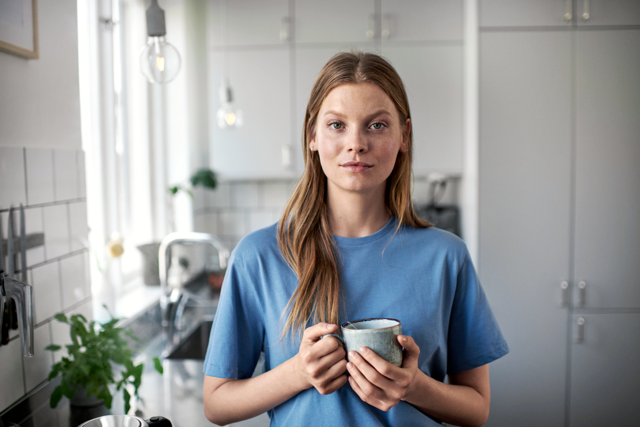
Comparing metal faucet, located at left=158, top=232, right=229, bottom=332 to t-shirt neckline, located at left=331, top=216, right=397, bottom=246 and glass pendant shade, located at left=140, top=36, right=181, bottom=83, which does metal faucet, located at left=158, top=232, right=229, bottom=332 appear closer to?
glass pendant shade, located at left=140, top=36, right=181, bottom=83

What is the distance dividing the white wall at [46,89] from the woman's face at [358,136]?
64cm

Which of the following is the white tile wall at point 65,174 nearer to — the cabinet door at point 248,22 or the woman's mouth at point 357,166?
the woman's mouth at point 357,166

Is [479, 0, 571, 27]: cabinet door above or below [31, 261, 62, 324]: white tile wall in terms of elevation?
above

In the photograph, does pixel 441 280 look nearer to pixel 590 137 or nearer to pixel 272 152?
pixel 590 137

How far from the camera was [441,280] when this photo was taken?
850 millimetres

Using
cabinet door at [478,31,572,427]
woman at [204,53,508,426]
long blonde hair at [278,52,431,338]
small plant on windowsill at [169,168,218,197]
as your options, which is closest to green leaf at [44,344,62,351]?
woman at [204,53,508,426]

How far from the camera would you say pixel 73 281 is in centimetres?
120

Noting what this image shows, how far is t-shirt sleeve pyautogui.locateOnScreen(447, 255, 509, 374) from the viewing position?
0.88 m

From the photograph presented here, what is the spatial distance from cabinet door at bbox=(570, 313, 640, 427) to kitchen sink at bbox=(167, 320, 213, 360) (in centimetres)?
147

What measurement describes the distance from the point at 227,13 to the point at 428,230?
74.4 inches

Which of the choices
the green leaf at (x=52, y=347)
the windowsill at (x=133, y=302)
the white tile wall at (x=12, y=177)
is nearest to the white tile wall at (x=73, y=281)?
the green leaf at (x=52, y=347)

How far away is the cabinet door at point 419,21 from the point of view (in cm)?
228

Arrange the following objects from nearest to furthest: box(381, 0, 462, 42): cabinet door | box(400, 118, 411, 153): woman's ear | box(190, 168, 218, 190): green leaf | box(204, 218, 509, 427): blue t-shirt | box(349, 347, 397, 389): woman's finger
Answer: box(349, 347, 397, 389): woman's finger
box(204, 218, 509, 427): blue t-shirt
box(400, 118, 411, 153): woman's ear
box(381, 0, 462, 42): cabinet door
box(190, 168, 218, 190): green leaf

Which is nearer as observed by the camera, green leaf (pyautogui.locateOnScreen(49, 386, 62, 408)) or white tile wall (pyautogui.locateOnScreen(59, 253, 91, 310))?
green leaf (pyautogui.locateOnScreen(49, 386, 62, 408))
